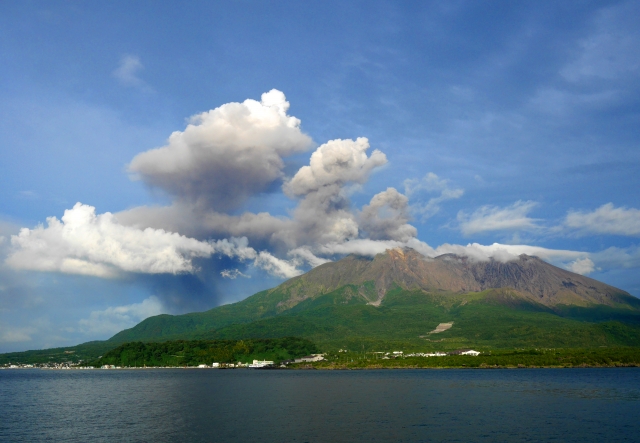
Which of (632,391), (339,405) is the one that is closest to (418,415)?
(339,405)

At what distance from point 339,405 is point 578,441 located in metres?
44.7

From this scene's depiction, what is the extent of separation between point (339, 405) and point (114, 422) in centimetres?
3975

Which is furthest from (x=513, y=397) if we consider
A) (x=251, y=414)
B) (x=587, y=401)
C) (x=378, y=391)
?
(x=251, y=414)

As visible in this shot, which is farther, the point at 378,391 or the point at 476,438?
the point at 378,391

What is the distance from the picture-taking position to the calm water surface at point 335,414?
67500 millimetres

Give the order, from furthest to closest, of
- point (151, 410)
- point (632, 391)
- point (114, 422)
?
1. point (632, 391)
2. point (151, 410)
3. point (114, 422)

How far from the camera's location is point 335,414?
85.7m

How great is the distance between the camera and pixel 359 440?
64062mm

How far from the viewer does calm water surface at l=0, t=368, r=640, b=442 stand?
6750 cm

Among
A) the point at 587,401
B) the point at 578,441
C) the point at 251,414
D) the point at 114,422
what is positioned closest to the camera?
the point at 578,441

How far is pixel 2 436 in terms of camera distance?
226ft

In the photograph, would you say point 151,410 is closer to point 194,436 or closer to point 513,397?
point 194,436

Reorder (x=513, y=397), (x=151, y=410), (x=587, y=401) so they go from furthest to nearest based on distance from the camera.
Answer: (x=513, y=397) < (x=587, y=401) < (x=151, y=410)

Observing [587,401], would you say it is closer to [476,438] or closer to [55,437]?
[476,438]
